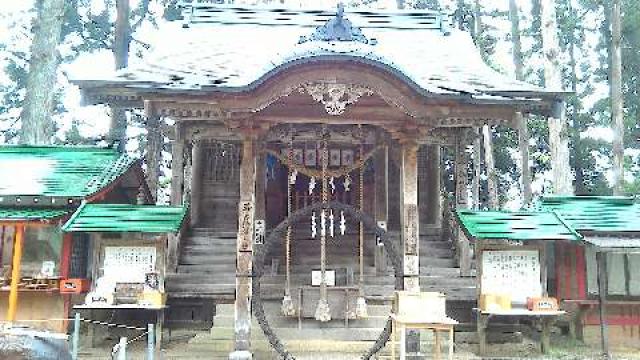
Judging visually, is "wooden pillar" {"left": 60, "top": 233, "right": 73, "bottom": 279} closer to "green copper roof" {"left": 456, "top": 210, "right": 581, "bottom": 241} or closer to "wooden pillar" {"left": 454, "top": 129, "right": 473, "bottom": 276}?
"green copper roof" {"left": 456, "top": 210, "right": 581, "bottom": 241}

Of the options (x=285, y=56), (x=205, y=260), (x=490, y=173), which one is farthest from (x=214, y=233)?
(x=490, y=173)

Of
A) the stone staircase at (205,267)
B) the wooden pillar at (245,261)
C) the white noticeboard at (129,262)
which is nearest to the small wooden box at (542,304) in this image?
the wooden pillar at (245,261)

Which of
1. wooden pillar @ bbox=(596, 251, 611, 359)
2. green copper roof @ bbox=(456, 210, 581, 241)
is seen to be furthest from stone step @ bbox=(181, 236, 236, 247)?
wooden pillar @ bbox=(596, 251, 611, 359)

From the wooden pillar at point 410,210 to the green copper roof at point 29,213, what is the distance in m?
6.68

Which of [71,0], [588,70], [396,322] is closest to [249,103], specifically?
[396,322]

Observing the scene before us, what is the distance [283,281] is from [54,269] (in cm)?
481

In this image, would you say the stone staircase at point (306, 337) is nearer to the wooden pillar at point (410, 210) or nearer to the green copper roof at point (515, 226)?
the wooden pillar at point (410, 210)

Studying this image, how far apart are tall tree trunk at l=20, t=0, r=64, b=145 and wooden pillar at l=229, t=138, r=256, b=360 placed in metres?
9.98

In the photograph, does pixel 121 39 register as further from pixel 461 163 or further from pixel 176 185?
pixel 461 163

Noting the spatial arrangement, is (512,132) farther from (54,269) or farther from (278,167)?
(54,269)

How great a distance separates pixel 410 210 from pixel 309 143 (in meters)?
A: 5.30

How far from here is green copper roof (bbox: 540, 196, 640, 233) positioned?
11.4 m

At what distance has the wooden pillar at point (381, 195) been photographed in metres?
13.3

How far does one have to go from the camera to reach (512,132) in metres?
24.4
